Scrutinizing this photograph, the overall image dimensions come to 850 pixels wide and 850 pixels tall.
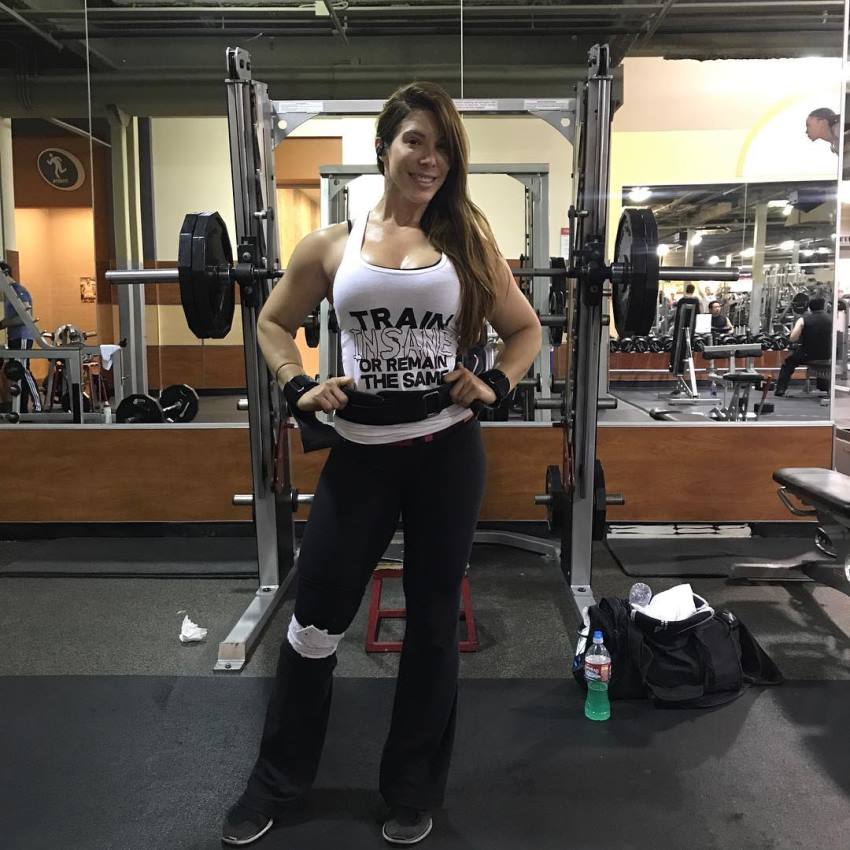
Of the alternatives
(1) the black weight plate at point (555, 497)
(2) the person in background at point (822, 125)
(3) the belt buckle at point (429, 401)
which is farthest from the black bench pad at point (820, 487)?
(2) the person in background at point (822, 125)

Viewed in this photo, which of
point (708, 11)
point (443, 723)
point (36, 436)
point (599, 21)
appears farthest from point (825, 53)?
point (36, 436)

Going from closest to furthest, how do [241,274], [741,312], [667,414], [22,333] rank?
[241,274] < [667,414] < [22,333] < [741,312]

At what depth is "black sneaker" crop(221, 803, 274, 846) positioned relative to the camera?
4.71ft

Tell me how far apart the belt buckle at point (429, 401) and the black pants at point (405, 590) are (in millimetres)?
62

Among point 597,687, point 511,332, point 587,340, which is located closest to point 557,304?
point 587,340

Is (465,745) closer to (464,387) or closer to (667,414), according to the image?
(464,387)

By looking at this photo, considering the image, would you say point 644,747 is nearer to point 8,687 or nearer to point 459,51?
point 8,687

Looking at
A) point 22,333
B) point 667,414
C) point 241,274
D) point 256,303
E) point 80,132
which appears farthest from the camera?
point 22,333

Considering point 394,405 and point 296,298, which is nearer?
point 394,405

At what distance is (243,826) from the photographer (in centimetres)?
144

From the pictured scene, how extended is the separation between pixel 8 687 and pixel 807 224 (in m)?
4.39

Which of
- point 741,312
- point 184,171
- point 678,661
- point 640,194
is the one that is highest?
point 184,171

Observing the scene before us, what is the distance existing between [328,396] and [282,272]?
1.19 metres

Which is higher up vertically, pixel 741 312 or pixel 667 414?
pixel 741 312
